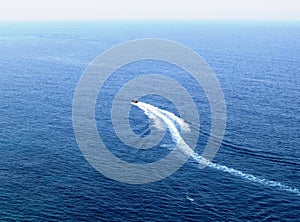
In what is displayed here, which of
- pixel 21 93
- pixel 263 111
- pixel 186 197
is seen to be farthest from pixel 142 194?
pixel 21 93

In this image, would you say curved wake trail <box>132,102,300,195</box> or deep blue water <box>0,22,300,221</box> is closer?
deep blue water <box>0,22,300,221</box>

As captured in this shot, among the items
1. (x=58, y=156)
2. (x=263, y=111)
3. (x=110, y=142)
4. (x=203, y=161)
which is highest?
(x=263, y=111)

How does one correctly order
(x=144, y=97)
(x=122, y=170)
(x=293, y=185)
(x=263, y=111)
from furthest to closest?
1. (x=144, y=97)
2. (x=263, y=111)
3. (x=122, y=170)
4. (x=293, y=185)

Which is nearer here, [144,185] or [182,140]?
[144,185]

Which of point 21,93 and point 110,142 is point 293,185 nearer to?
point 110,142

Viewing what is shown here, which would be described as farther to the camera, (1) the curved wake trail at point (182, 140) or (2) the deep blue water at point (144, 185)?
(1) the curved wake trail at point (182, 140)

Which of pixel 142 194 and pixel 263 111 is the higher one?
pixel 263 111

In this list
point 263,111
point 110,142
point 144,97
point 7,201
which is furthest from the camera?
point 144,97

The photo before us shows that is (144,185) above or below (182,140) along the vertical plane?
below
